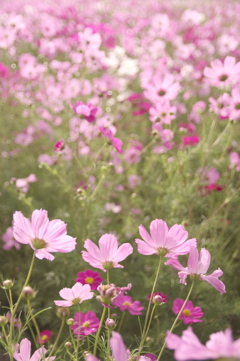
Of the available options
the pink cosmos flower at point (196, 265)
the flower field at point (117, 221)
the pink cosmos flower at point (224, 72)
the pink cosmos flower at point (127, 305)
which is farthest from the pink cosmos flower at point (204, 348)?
the pink cosmos flower at point (224, 72)

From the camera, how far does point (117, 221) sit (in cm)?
149

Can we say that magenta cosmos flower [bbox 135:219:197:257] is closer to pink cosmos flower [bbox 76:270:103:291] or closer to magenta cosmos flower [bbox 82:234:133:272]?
magenta cosmos flower [bbox 82:234:133:272]

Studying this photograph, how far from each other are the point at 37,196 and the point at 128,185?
0.40m

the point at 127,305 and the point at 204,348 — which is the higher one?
the point at 204,348

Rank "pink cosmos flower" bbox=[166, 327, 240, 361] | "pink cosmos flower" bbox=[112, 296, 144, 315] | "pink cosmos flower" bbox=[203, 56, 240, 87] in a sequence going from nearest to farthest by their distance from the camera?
1. "pink cosmos flower" bbox=[166, 327, 240, 361]
2. "pink cosmos flower" bbox=[112, 296, 144, 315]
3. "pink cosmos flower" bbox=[203, 56, 240, 87]

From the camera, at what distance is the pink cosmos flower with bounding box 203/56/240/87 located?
1.14m

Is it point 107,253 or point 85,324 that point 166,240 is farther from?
point 85,324

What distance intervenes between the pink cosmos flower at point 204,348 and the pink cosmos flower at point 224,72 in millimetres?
938

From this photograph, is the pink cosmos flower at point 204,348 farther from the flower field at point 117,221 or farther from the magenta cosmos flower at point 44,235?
the magenta cosmos flower at point 44,235

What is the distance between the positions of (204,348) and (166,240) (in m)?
0.28

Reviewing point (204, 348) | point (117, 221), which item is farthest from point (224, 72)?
point (204, 348)

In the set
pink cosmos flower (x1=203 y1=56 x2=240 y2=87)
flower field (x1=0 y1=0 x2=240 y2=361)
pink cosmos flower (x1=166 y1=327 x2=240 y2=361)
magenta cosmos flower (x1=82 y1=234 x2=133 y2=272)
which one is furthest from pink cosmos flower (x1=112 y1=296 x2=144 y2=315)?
pink cosmos flower (x1=203 y1=56 x2=240 y2=87)

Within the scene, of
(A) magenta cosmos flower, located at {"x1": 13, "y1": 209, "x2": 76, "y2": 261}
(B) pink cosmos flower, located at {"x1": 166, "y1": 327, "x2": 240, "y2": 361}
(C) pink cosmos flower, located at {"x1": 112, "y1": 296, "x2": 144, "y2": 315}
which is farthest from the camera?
(C) pink cosmos flower, located at {"x1": 112, "y1": 296, "x2": 144, "y2": 315}

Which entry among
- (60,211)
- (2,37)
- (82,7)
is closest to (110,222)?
(60,211)
